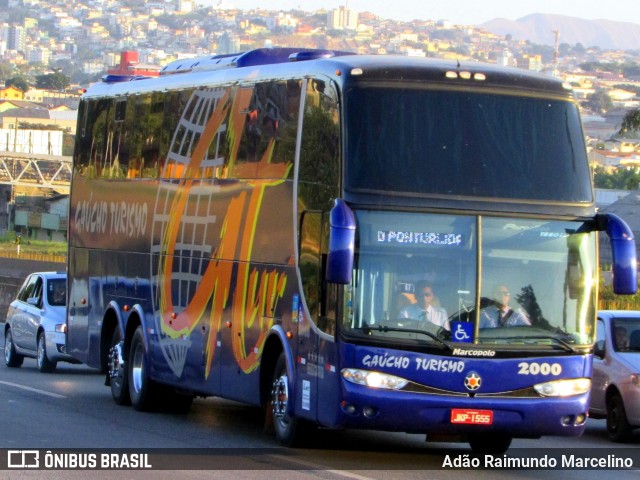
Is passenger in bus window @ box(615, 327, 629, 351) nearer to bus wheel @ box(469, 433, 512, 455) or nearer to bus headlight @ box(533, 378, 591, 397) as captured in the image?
bus wheel @ box(469, 433, 512, 455)

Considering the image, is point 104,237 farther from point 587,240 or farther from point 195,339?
point 587,240

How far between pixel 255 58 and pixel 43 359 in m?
10.3

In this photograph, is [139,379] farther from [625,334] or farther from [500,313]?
[500,313]

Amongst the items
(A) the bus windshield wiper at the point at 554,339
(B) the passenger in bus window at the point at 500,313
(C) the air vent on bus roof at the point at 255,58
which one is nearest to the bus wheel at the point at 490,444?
(A) the bus windshield wiper at the point at 554,339

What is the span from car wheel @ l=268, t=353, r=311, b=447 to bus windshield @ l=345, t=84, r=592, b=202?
2.14 meters

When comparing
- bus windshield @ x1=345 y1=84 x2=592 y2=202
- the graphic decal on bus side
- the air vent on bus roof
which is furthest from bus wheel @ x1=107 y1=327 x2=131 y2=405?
bus windshield @ x1=345 y1=84 x2=592 y2=202

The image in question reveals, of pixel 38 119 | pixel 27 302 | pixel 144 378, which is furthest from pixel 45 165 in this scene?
pixel 144 378

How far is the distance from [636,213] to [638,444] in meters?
53.3

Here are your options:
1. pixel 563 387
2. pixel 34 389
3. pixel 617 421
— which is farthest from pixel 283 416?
pixel 34 389

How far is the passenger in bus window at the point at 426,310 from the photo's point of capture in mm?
12375

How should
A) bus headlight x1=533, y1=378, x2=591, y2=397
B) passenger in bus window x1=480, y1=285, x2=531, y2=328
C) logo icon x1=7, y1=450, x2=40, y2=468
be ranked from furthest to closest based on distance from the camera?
bus headlight x1=533, y1=378, x2=591, y2=397 → passenger in bus window x1=480, y1=285, x2=531, y2=328 → logo icon x1=7, y1=450, x2=40, y2=468

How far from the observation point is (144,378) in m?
17.7

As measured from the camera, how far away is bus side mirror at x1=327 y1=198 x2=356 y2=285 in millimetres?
11875

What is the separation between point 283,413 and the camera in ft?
45.0
